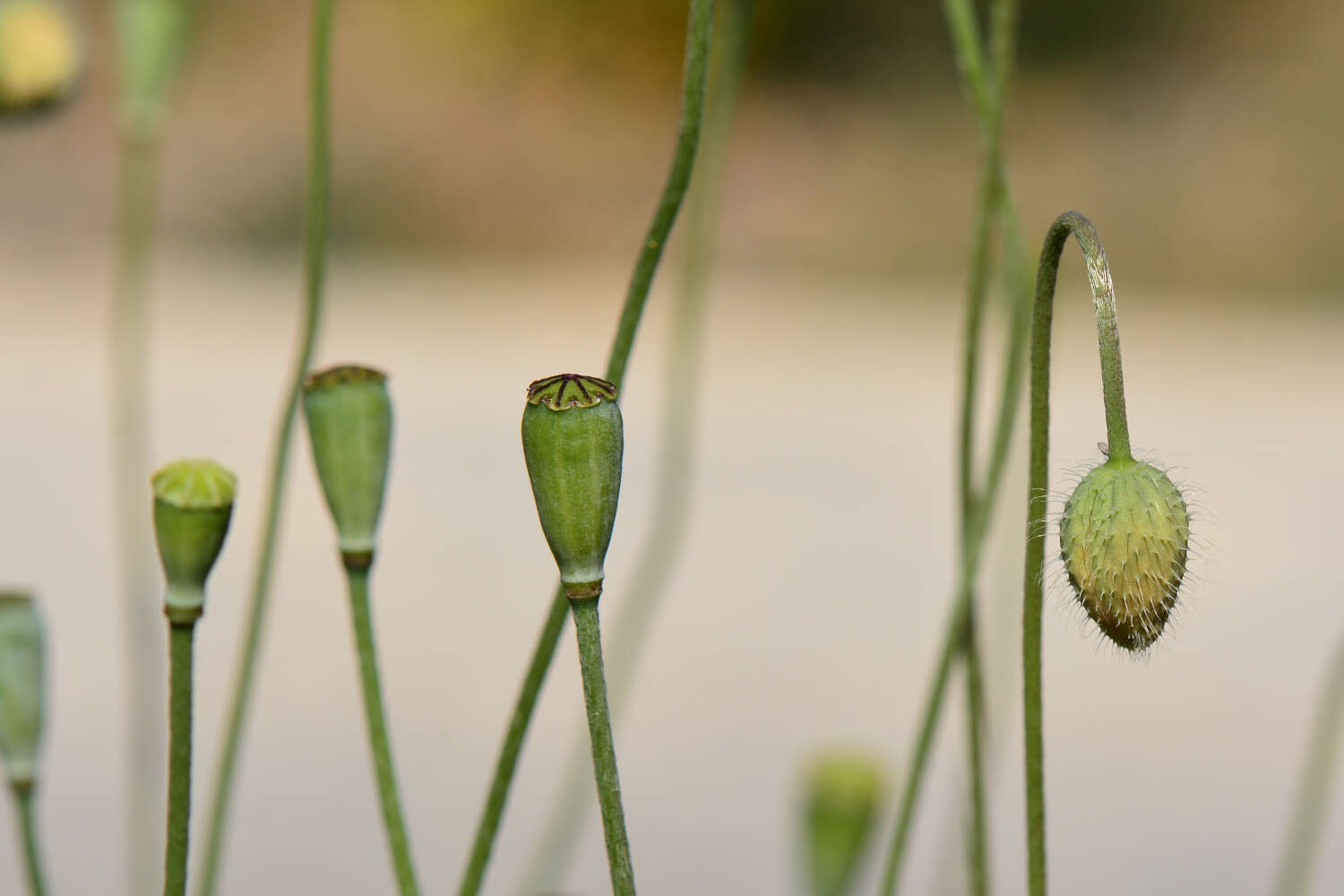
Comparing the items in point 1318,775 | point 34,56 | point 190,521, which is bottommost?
point 1318,775

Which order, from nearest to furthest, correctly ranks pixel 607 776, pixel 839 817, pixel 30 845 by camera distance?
pixel 607 776
pixel 30 845
pixel 839 817

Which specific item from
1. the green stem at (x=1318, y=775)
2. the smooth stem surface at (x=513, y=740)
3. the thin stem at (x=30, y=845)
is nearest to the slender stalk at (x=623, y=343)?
the smooth stem surface at (x=513, y=740)

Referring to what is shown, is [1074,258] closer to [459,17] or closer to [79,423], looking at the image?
[79,423]

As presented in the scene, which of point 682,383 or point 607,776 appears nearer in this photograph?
point 607,776

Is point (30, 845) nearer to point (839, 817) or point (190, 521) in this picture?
point (190, 521)

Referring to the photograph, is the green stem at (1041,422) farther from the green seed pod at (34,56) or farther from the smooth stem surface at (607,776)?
the green seed pod at (34,56)

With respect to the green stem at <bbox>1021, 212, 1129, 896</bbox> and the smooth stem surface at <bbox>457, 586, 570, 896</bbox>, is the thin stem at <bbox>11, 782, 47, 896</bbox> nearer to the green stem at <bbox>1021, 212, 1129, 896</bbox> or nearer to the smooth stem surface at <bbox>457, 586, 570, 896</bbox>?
the smooth stem surface at <bbox>457, 586, 570, 896</bbox>

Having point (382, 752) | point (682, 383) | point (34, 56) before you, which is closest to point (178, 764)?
point (382, 752)
